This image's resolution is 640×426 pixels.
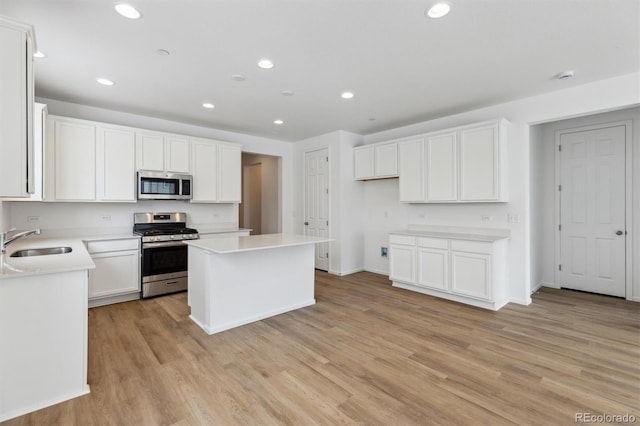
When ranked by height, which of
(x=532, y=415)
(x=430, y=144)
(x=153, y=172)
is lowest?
(x=532, y=415)

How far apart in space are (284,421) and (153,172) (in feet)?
12.5

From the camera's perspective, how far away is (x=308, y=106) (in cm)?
418

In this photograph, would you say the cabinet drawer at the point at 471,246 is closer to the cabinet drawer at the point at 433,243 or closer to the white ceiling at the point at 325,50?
the cabinet drawer at the point at 433,243

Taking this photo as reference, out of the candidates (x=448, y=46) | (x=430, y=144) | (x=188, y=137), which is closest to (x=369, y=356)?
(x=448, y=46)

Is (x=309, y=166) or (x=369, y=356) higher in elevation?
(x=309, y=166)

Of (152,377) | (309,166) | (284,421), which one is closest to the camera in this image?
(284,421)

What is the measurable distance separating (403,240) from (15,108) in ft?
14.1

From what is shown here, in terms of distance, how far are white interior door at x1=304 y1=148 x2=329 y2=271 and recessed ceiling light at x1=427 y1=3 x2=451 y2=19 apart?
366 cm

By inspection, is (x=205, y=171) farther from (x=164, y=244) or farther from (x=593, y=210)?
(x=593, y=210)

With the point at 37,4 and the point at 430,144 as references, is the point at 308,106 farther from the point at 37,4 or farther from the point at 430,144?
the point at 37,4

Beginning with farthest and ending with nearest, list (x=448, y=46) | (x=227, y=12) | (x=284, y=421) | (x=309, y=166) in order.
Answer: (x=309, y=166)
(x=448, y=46)
(x=227, y=12)
(x=284, y=421)

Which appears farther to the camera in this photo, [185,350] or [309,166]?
[309,166]

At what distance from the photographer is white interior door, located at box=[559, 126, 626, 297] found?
4156mm

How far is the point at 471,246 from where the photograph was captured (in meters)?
3.87
